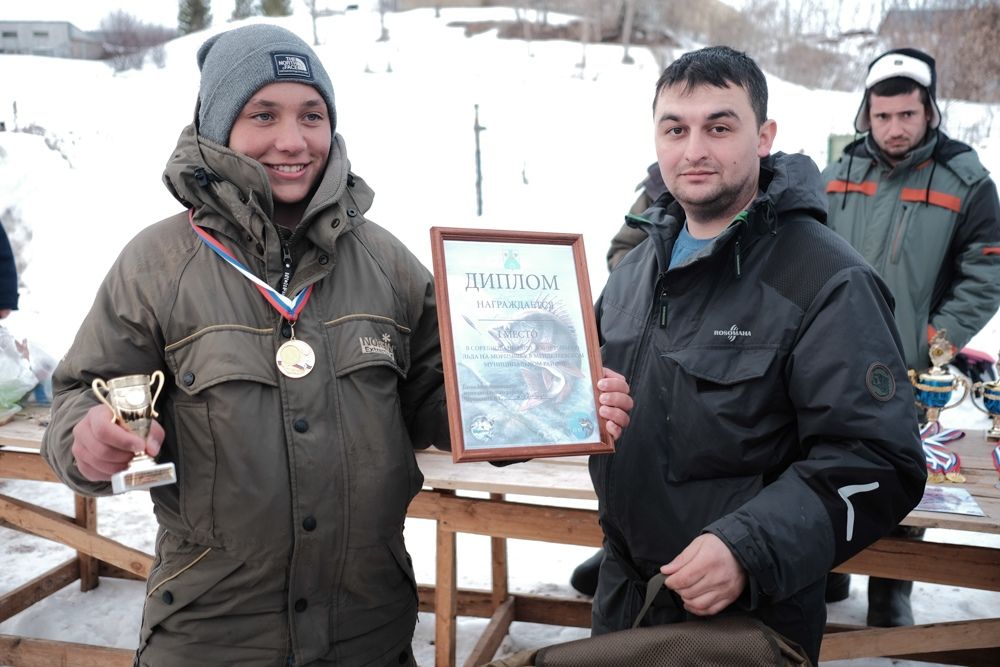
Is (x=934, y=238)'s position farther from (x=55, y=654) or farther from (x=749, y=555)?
(x=55, y=654)

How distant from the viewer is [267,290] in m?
1.90

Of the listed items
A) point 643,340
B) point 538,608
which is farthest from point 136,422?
point 538,608

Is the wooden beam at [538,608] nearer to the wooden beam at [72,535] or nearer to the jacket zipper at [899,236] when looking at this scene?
the wooden beam at [72,535]

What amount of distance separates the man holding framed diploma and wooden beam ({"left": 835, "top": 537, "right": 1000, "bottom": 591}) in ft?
4.48

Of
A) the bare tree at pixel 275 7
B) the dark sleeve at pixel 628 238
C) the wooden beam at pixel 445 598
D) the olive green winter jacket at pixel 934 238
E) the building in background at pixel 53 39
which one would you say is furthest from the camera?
the bare tree at pixel 275 7

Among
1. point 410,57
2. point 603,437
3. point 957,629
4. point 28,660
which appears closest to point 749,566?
point 603,437

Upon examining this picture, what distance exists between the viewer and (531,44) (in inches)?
1099

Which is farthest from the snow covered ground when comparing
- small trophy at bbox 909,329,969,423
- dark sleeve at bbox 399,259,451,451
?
dark sleeve at bbox 399,259,451,451

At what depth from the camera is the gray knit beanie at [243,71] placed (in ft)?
6.33

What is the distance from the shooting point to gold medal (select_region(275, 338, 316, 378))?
1886 millimetres

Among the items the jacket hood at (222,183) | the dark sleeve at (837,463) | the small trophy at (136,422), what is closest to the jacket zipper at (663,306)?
the dark sleeve at (837,463)

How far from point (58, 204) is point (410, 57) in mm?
14513

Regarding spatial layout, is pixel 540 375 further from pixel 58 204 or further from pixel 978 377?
pixel 58 204

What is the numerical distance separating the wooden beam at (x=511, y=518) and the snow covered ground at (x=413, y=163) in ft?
3.21
